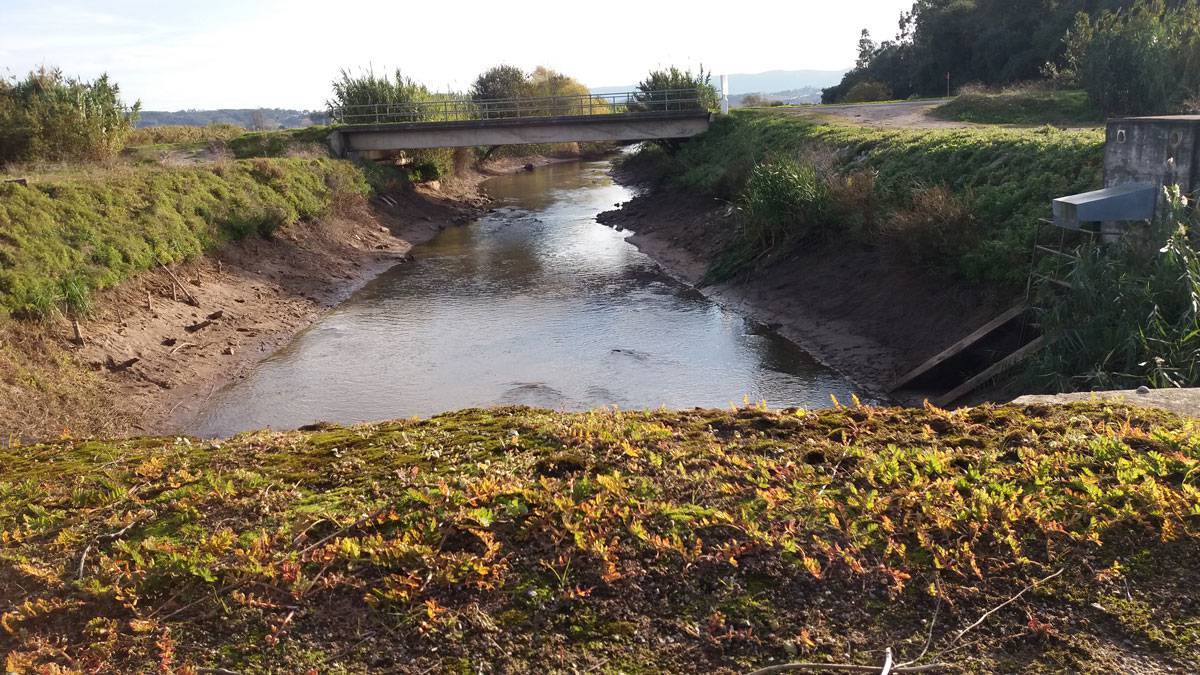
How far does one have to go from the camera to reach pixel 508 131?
3841cm

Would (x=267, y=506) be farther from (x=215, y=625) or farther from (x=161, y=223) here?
(x=161, y=223)

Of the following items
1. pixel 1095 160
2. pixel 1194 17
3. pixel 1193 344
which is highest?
pixel 1194 17

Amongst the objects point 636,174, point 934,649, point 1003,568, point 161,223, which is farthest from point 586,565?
point 636,174

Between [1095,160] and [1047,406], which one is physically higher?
[1095,160]

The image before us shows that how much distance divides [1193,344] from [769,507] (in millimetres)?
7911

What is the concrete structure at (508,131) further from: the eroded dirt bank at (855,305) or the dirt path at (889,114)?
the eroded dirt bank at (855,305)

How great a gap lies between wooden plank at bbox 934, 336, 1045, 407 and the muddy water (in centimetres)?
204

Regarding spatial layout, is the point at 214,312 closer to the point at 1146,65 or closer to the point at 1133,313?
the point at 1133,313

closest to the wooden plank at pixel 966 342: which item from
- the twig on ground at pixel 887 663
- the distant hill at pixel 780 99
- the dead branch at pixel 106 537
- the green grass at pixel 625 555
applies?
the green grass at pixel 625 555

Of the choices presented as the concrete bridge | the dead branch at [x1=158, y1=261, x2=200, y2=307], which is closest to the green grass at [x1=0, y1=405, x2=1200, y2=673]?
the dead branch at [x1=158, y1=261, x2=200, y2=307]

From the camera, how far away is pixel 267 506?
4949 mm

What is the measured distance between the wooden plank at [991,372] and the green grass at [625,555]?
7.75 m

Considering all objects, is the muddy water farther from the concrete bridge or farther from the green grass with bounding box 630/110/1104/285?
the concrete bridge

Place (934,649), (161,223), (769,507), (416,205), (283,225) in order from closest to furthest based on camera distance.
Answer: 1. (934,649)
2. (769,507)
3. (161,223)
4. (283,225)
5. (416,205)
